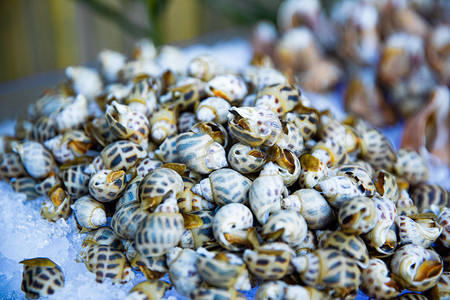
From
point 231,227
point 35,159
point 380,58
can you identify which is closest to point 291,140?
point 231,227

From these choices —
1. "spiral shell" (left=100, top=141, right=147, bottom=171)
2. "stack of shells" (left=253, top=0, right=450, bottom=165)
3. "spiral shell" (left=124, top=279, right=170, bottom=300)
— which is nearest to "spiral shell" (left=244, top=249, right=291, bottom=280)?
"spiral shell" (left=124, top=279, right=170, bottom=300)

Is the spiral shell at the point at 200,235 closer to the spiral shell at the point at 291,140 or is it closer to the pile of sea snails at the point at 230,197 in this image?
the pile of sea snails at the point at 230,197

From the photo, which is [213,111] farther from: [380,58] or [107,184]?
[380,58]

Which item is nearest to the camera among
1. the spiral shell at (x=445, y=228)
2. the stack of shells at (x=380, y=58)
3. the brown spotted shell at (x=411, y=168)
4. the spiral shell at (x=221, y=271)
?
the spiral shell at (x=221, y=271)

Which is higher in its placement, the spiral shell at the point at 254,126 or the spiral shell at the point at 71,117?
the spiral shell at the point at 254,126

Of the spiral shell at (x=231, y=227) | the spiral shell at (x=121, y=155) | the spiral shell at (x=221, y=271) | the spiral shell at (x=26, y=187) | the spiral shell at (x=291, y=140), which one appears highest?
the spiral shell at (x=291, y=140)

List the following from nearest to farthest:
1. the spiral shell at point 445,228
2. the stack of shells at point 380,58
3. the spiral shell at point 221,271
A: the spiral shell at point 221,271 < the spiral shell at point 445,228 < the stack of shells at point 380,58

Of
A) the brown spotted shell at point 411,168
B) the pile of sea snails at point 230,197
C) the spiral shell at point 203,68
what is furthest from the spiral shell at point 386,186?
the spiral shell at point 203,68

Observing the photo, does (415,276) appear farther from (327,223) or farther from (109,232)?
(109,232)
